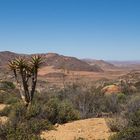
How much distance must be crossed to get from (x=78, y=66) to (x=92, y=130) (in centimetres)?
9440

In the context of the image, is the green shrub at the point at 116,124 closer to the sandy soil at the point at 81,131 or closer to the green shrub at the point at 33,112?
the sandy soil at the point at 81,131

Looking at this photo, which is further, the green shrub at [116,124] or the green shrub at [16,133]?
the green shrub at [116,124]

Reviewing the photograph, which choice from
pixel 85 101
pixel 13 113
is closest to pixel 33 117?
pixel 13 113

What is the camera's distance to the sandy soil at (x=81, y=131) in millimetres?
11898

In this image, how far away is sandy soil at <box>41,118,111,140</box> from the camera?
11.9m

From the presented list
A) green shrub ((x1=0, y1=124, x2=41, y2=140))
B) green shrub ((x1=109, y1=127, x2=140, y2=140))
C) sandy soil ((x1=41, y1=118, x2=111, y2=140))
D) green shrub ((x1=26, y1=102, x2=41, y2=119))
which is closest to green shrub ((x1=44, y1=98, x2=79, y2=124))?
green shrub ((x1=26, y1=102, x2=41, y2=119))

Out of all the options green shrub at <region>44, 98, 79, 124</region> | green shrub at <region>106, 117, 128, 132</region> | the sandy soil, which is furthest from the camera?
green shrub at <region>44, 98, 79, 124</region>

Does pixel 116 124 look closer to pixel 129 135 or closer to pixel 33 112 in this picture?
pixel 129 135

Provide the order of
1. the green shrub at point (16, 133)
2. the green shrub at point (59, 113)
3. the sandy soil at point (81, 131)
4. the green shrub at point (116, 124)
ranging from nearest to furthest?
the green shrub at point (16, 133) < the sandy soil at point (81, 131) < the green shrub at point (116, 124) < the green shrub at point (59, 113)

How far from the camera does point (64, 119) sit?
50.5 feet

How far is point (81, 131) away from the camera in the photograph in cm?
1275

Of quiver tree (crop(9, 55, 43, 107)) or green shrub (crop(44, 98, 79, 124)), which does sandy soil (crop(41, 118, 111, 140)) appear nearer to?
green shrub (crop(44, 98, 79, 124))

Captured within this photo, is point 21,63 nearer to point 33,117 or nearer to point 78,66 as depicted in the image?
point 33,117

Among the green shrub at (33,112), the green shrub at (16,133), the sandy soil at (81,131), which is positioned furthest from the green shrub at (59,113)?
the green shrub at (16,133)
